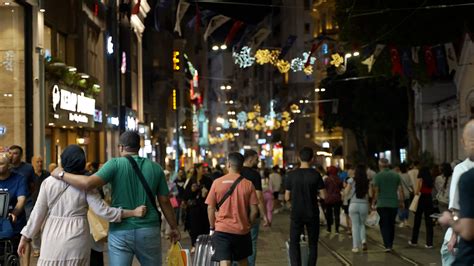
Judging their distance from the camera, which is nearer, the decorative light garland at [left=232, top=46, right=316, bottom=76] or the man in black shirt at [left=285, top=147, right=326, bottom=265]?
the man in black shirt at [left=285, top=147, right=326, bottom=265]

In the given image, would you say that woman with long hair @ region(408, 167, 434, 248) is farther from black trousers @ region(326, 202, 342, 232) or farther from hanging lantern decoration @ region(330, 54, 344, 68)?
hanging lantern decoration @ region(330, 54, 344, 68)

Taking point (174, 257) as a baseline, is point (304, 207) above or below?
above

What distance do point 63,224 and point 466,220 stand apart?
362 centimetres

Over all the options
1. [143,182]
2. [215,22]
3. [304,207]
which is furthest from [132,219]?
[215,22]

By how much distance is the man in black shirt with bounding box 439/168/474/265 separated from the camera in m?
5.07

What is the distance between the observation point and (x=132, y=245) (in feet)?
26.1

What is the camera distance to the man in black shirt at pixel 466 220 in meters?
5.07

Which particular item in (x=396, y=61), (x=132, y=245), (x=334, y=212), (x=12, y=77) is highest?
(x=396, y=61)

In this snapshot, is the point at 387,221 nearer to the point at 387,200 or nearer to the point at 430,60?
the point at 387,200

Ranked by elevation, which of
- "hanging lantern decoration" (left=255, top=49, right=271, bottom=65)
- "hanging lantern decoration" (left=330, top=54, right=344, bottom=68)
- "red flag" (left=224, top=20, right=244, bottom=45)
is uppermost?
"red flag" (left=224, top=20, right=244, bottom=45)

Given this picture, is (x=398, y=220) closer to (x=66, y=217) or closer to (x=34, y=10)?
(x=34, y=10)

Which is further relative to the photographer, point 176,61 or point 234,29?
point 176,61

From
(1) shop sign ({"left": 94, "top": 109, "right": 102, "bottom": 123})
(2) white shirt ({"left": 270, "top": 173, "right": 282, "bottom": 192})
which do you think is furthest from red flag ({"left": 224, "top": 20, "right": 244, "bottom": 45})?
(1) shop sign ({"left": 94, "top": 109, "right": 102, "bottom": 123})

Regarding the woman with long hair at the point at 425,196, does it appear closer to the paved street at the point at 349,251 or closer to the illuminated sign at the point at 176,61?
the paved street at the point at 349,251
